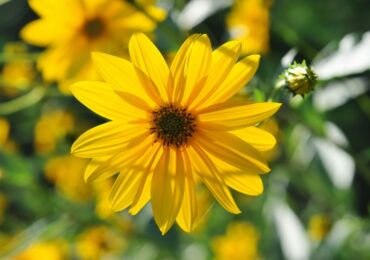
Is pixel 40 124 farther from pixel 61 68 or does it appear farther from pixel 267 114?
pixel 267 114

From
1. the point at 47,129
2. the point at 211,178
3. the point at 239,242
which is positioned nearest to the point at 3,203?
the point at 47,129

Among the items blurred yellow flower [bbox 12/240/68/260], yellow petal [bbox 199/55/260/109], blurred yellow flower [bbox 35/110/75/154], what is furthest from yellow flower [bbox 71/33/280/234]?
blurred yellow flower [bbox 35/110/75/154]

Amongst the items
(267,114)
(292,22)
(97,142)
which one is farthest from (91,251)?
(267,114)

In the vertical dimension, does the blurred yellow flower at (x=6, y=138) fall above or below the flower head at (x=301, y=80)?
below

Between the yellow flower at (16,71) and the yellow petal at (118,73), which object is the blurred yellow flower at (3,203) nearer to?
the yellow flower at (16,71)

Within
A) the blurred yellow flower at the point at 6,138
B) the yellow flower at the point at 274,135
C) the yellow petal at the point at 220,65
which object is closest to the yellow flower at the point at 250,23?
the yellow flower at the point at 274,135

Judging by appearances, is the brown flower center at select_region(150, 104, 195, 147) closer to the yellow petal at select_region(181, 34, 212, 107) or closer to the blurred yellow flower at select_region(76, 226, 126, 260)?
the yellow petal at select_region(181, 34, 212, 107)
